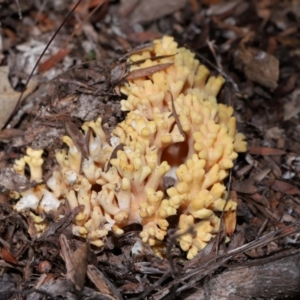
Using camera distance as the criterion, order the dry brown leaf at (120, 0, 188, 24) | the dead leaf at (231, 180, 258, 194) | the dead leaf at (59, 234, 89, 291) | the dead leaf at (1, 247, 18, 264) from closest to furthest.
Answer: the dead leaf at (59, 234, 89, 291), the dead leaf at (1, 247, 18, 264), the dead leaf at (231, 180, 258, 194), the dry brown leaf at (120, 0, 188, 24)

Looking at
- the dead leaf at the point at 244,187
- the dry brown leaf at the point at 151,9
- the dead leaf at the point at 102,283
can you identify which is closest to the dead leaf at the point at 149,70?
the dead leaf at the point at 244,187

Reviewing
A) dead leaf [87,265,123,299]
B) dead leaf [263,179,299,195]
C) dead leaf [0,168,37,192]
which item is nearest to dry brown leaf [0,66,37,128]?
dead leaf [0,168,37,192]

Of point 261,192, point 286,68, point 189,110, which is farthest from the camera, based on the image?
point 286,68

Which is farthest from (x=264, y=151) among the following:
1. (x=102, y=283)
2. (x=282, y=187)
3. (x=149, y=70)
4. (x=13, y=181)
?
(x=13, y=181)

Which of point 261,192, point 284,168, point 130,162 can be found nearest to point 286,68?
point 284,168

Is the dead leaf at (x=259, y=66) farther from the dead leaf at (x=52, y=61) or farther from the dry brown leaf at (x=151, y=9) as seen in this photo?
the dead leaf at (x=52, y=61)

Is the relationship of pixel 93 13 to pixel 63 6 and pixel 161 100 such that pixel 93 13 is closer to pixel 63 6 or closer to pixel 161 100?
pixel 63 6

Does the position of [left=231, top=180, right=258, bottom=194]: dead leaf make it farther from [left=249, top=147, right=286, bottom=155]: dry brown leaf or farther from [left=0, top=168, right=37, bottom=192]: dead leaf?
[left=0, top=168, right=37, bottom=192]: dead leaf
